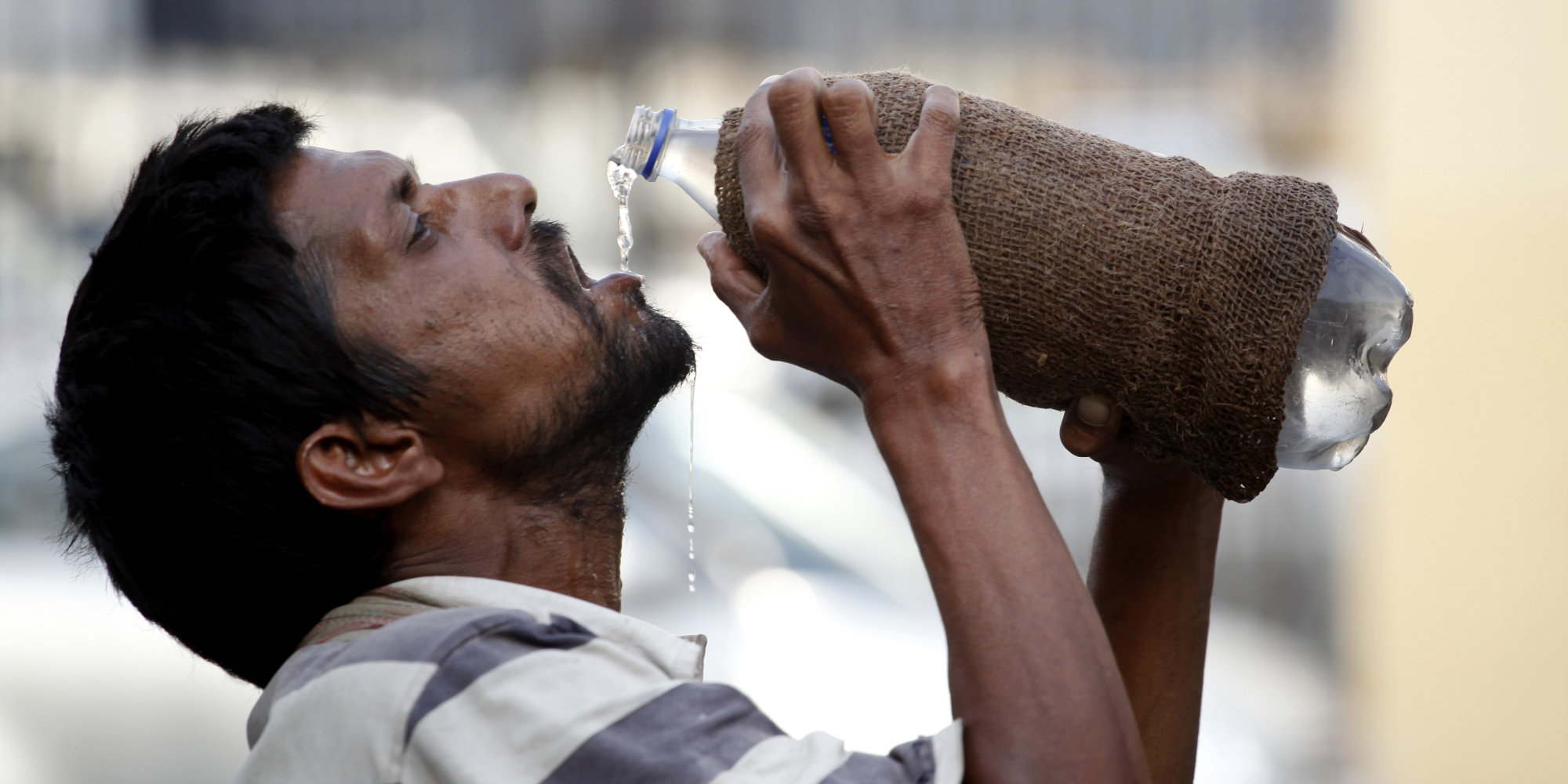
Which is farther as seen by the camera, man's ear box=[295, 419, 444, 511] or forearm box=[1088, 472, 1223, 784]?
forearm box=[1088, 472, 1223, 784]

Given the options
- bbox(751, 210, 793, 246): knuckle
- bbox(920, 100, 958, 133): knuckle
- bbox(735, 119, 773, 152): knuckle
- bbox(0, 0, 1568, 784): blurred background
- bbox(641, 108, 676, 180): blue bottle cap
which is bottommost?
bbox(0, 0, 1568, 784): blurred background

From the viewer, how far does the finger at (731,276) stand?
155 cm

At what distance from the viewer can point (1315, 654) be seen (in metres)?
6.61

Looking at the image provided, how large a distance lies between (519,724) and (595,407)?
51 centimetres

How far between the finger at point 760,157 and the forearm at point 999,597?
0.73 ft

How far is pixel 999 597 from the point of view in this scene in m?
1.35

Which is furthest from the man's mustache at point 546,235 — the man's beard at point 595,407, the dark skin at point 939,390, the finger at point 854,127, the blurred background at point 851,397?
the blurred background at point 851,397

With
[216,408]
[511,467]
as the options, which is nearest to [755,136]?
[511,467]

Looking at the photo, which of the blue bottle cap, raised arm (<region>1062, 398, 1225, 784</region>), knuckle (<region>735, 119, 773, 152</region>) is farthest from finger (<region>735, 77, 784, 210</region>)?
raised arm (<region>1062, 398, 1225, 784</region>)

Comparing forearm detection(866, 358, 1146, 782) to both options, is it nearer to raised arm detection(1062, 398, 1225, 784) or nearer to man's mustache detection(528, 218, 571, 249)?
raised arm detection(1062, 398, 1225, 784)

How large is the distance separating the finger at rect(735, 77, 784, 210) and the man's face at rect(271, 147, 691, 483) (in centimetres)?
38

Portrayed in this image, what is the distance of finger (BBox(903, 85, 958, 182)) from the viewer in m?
1.42

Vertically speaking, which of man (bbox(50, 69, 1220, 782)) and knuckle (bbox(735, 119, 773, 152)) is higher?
knuckle (bbox(735, 119, 773, 152))

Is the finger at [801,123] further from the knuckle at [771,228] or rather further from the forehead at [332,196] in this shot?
the forehead at [332,196]
